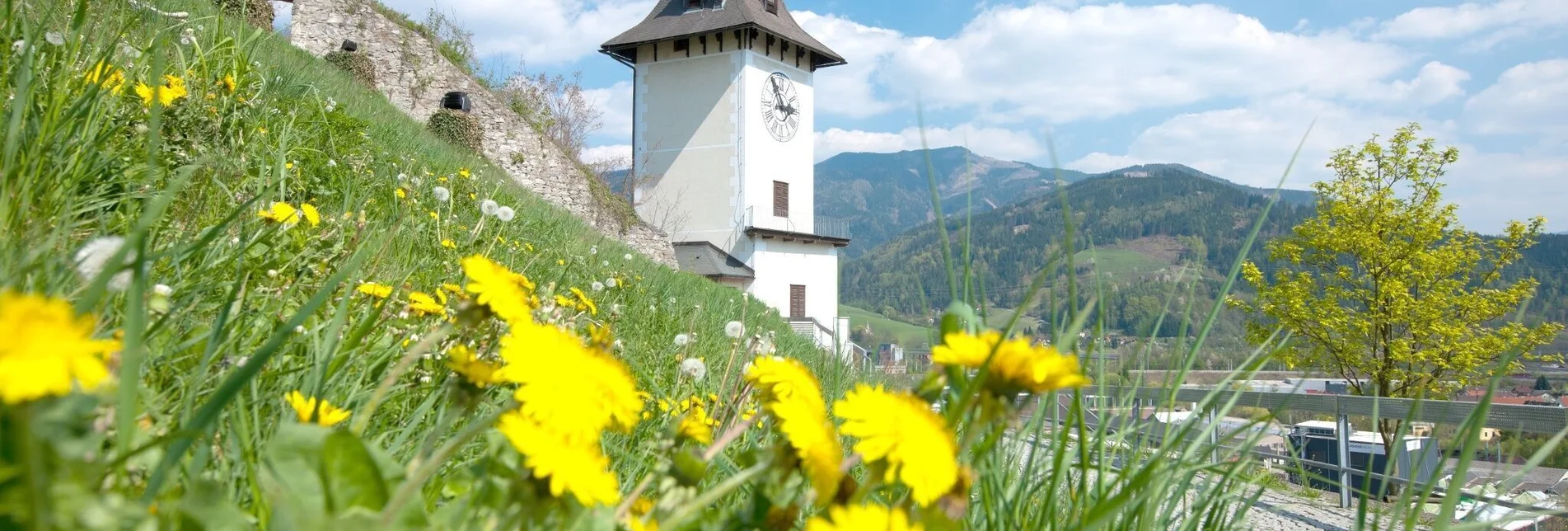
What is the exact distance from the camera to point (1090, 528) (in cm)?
78

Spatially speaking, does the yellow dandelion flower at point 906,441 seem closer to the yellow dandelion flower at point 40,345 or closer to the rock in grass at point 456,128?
the yellow dandelion flower at point 40,345

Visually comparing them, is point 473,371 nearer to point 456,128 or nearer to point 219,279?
point 219,279

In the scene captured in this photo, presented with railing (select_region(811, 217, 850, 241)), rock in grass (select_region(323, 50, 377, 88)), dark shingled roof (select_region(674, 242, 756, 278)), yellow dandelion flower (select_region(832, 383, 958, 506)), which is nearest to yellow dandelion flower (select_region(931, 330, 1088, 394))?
yellow dandelion flower (select_region(832, 383, 958, 506))

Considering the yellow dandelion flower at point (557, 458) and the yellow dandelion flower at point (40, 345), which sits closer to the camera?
the yellow dandelion flower at point (40, 345)

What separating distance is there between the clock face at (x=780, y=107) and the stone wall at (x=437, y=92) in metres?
11.5

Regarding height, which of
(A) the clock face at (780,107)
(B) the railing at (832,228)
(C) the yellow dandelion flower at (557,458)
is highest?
(A) the clock face at (780,107)

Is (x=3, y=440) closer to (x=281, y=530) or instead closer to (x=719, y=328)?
(x=281, y=530)

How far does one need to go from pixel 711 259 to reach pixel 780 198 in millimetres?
3409

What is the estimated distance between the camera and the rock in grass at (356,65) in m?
14.1

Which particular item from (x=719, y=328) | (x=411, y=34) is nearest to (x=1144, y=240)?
(x=411, y=34)

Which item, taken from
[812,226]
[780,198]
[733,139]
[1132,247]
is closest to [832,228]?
[812,226]

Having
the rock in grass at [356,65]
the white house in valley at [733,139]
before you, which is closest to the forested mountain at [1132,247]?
the white house in valley at [733,139]

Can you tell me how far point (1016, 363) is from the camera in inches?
23.4

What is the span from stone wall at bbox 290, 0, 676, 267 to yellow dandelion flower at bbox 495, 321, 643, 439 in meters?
14.6
